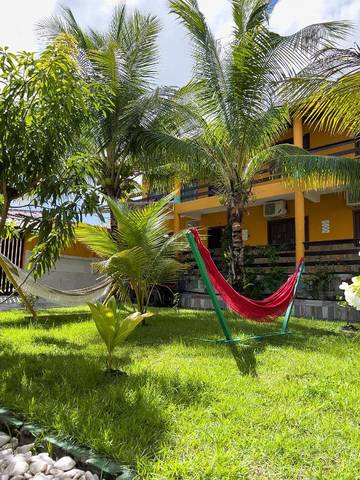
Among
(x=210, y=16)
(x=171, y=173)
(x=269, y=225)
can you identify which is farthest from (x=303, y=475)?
(x=269, y=225)

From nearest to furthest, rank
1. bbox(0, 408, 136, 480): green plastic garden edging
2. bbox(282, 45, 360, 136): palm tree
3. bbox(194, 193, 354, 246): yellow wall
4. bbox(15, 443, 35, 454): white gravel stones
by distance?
bbox(0, 408, 136, 480): green plastic garden edging
bbox(15, 443, 35, 454): white gravel stones
bbox(282, 45, 360, 136): palm tree
bbox(194, 193, 354, 246): yellow wall

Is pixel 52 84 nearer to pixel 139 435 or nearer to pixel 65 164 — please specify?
pixel 65 164

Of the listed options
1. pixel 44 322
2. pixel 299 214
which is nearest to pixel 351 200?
pixel 299 214

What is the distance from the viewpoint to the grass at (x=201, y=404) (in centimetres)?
197

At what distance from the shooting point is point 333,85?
453 centimetres

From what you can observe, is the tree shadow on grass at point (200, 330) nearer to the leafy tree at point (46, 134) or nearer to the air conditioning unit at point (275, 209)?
the leafy tree at point (46, 134)

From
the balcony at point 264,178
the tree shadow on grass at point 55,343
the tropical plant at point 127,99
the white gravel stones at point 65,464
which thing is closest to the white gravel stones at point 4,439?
the white gravel stones at point 65,464

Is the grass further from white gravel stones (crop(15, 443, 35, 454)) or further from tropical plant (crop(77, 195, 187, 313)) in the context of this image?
tropical plant (crop(77, 195, 187, 313))

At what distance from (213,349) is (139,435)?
2398 mm

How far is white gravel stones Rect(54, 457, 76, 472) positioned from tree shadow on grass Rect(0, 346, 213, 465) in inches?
5.3

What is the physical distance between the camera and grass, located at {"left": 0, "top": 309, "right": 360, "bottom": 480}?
1972 mm

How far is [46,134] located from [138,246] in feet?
8.29

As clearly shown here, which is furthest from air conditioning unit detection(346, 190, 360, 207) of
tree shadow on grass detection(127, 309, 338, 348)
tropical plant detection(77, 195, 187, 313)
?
tropical plant detection(77, 195, 187, 313)

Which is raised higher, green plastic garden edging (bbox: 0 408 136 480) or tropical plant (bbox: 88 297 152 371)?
tropical plant (bbox: 88 297 152 371)
